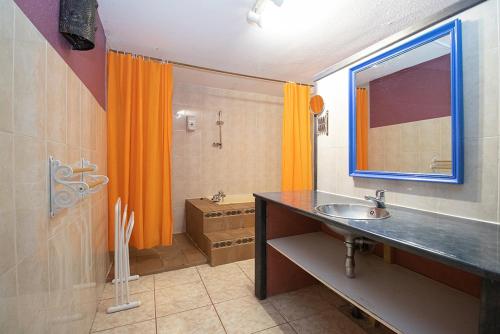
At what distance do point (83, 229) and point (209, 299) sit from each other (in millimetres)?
1068

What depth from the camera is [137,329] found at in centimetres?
146

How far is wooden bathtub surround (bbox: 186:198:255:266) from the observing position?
2361 millimetres

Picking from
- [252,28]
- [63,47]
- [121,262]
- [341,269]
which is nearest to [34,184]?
[63,47]

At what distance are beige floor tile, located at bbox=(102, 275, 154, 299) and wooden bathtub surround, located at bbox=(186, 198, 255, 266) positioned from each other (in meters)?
0.59

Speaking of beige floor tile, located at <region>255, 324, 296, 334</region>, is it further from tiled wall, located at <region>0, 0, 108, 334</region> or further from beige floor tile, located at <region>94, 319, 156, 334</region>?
tiled wall, located at <region>0, 0, 108, 334</region>

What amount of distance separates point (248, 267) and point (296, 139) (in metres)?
1.72

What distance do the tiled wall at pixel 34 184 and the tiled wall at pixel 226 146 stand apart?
6.92 feet

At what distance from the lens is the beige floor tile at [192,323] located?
1.44 metres

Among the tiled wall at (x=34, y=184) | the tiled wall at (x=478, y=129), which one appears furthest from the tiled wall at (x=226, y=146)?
the tiled wall at (x=478, y=129)

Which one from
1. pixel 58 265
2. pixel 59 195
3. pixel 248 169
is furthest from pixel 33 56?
pixel 248 169

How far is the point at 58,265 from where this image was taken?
888mm

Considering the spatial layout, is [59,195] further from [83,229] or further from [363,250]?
[363,250]

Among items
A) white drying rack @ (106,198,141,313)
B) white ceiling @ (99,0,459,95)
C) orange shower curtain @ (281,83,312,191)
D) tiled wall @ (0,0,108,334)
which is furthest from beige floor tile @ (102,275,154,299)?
white ceiling @ (99,0,459,95)

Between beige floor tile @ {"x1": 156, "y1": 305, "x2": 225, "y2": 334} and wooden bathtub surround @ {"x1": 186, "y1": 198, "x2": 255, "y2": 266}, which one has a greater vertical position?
wooden bathtub surround @ {"x1": 186, "y1": 198, "x2": 255, "y2": 266}
